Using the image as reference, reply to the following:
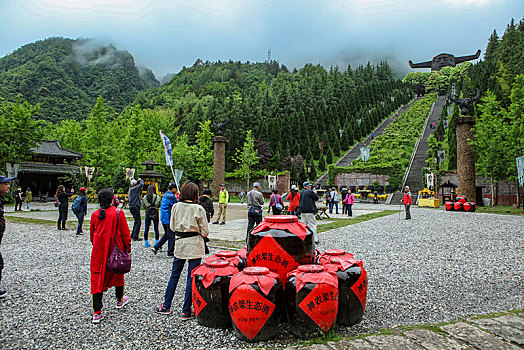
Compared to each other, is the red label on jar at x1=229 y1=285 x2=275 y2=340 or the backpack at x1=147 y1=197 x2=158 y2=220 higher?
the backpack at x1=147 y1=197 x2=158 y2=220

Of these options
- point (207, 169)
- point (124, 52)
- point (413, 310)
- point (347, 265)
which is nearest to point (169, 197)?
point (347, 265)

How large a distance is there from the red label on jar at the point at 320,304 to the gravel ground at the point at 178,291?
13.9 inches

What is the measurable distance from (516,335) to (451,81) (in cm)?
8367

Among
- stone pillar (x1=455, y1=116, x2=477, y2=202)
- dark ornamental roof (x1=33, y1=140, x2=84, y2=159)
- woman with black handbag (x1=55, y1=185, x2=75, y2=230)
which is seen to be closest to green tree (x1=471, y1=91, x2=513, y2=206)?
stone pillar (x1=455, y1=116, x2=477, y2=202)

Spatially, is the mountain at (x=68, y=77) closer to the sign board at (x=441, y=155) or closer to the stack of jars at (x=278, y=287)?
the stack of jars at (x=278, y=287)

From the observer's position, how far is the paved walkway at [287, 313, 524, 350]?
2.67m

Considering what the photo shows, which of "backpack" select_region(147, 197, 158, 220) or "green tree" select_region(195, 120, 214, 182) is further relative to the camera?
"green tree" select_region(195, 120, 214, 182)

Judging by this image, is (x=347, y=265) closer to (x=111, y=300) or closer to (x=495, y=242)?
(x=111, y=300)

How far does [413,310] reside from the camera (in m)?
3.64

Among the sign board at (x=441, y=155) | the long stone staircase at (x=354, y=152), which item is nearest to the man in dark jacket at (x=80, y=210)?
the long stone staircase at (x=354, y=152)

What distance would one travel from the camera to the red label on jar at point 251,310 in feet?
9.41

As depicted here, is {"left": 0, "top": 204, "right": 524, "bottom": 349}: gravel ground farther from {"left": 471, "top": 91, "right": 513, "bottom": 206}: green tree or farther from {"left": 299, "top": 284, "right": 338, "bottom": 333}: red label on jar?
{"left": 471, "top": 91, "right": 513, "bottom": 206}: green tree

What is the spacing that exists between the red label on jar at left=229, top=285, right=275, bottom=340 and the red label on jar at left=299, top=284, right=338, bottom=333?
0.32 metres

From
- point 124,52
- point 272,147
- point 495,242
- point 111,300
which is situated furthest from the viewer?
point 124,52
